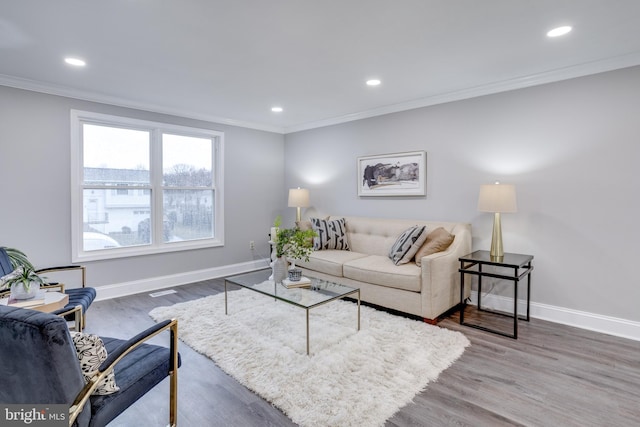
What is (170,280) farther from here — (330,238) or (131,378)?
(131,378)

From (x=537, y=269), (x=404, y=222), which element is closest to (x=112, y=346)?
(x=404, y=222)

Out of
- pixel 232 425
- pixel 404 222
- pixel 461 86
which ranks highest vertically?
A: pixel 461 86

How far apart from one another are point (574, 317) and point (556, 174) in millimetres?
1381

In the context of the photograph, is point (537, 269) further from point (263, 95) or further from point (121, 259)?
point (121, 259)

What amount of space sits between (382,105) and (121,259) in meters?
3.89

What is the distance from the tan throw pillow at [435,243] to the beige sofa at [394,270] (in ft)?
0.17

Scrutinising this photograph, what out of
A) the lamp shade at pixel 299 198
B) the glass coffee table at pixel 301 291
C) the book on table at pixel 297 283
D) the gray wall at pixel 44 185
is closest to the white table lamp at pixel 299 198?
the lamp shade at pixel 299 198

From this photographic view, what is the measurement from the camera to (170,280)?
452cm

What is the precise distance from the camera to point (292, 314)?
11.0 ft

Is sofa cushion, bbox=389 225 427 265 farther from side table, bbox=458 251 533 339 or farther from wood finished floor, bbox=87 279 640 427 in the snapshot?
wood finished floor, bbox=87 279 640 427

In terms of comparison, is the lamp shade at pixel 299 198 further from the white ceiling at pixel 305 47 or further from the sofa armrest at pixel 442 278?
the sofa armrest at pixel 442 278

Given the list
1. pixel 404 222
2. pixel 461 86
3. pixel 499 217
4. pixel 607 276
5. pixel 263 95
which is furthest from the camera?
pixel 404 222

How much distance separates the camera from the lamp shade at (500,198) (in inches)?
122

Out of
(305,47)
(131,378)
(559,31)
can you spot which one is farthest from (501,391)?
(305,47)
